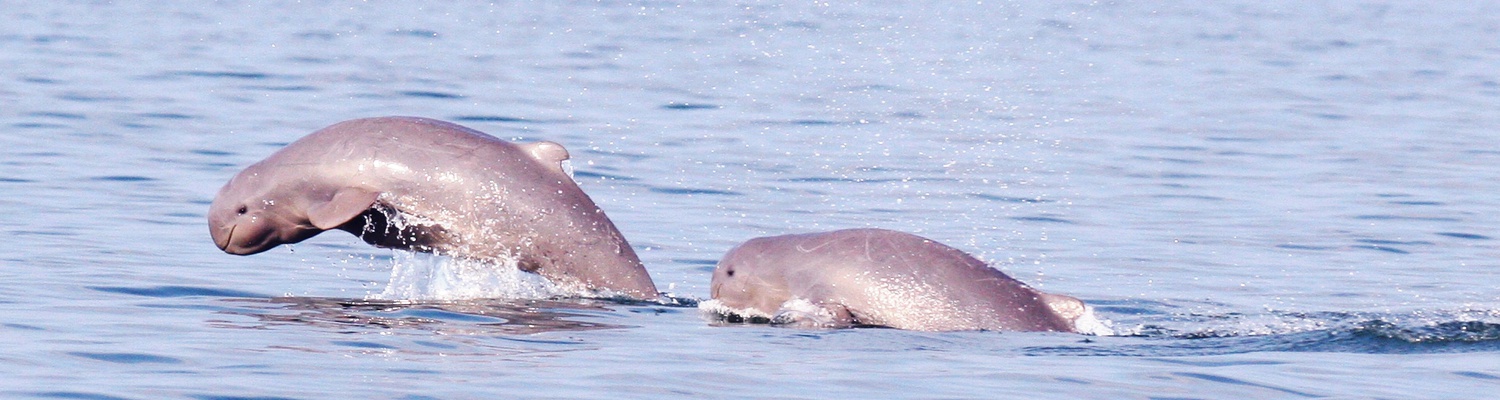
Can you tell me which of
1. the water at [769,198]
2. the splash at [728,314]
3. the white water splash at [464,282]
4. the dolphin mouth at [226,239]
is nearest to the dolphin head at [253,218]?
the dolphin mouth at [226,239]

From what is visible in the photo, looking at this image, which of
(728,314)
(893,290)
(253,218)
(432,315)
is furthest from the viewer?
(253,218)

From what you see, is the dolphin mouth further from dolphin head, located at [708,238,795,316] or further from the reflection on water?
dolphin head, located at [708,238,795,316]

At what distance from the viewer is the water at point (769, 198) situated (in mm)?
9766

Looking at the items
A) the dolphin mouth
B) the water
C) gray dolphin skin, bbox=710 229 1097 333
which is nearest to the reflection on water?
the water

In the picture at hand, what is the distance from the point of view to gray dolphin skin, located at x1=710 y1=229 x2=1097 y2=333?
11062 millimetres

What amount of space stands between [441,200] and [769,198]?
6690 millimetres

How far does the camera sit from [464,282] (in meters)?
12.5

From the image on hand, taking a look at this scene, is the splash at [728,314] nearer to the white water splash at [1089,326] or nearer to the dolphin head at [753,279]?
the dolphin head at [753,279]

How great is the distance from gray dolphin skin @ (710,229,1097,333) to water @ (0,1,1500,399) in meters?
0.23

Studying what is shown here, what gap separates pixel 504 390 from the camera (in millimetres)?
8961

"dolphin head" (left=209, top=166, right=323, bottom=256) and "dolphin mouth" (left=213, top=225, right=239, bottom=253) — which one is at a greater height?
"dolphin head" (left=209, top=166, right=323, bottom=256)

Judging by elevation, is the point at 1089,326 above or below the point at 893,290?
below

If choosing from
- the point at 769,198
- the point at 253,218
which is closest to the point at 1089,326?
the point at 253,218

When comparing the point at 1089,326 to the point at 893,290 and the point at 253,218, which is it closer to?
the point at 893,290
